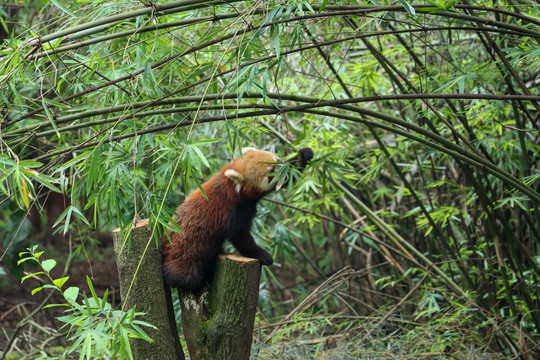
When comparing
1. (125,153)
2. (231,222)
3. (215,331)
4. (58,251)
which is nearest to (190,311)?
(215,331)

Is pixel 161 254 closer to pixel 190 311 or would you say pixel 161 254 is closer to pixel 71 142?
pixel 190 311

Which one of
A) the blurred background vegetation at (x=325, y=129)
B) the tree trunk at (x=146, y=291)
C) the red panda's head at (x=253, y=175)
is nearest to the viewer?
the blurred background vegetation at (x=325, y=129)

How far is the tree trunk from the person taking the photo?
2.04 m

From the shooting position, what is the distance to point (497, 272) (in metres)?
3.23

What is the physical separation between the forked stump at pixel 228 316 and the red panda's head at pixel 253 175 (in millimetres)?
336

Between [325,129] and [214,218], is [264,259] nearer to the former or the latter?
[214,218]

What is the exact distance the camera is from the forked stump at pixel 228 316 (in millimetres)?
2066

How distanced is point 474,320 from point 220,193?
6.39 ft

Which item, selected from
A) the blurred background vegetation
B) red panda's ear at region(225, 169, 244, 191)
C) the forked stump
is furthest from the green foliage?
Result: red panda's ear at region(225, 169, 244, 191)

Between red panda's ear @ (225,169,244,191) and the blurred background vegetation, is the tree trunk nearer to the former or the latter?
the blurred background vegetation

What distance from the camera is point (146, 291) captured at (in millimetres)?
2059

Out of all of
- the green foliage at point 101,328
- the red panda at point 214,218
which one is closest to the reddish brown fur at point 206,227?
the red panda at point 214,218

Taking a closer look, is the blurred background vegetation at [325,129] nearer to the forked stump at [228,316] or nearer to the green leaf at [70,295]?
the green leaf at [70,295]

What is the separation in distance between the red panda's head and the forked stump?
0.34 metres
